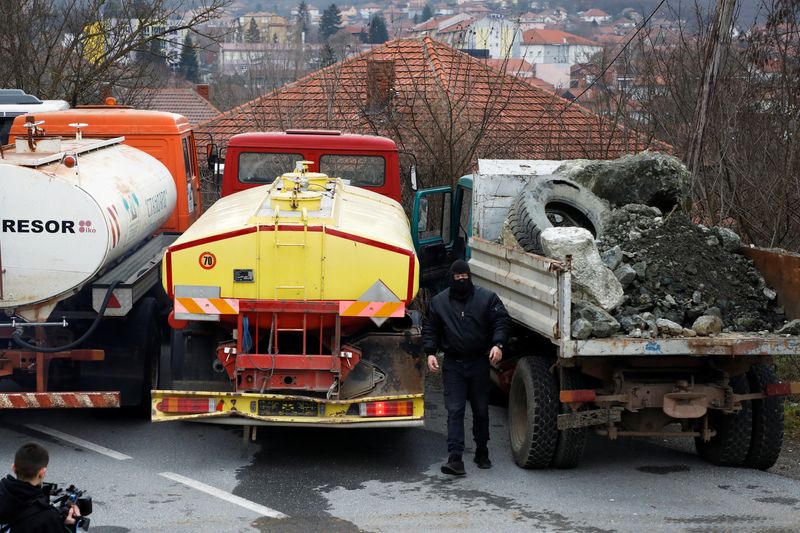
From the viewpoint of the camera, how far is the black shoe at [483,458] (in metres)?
8.84

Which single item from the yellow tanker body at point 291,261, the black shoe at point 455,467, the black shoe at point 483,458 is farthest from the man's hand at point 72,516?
the black shoe at point 483,458

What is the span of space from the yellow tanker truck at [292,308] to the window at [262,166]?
2.85m

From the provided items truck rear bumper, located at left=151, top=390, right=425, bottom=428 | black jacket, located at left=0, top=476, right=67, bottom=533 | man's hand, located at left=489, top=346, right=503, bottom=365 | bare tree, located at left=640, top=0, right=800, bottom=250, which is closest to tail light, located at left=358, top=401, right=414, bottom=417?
truck rear bumper, located at left=151, top=390, right=425, bottom=428

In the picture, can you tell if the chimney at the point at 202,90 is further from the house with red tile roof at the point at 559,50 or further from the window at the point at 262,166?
the window at the point at 262,166

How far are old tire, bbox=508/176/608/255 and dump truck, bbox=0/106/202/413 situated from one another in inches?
125

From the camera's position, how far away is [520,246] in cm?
934

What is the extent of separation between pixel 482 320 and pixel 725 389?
72.8 inches

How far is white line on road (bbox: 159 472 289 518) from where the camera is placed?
7.58 meters

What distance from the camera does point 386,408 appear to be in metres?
8.47

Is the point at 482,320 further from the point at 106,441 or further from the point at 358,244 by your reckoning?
the point at 106,441

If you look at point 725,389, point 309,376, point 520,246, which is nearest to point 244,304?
point 309,376

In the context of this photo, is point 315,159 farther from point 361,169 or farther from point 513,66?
point 513,66

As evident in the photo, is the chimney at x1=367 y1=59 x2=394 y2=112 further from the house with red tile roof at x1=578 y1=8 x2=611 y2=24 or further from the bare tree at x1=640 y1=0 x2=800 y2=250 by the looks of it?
the house with red tile roof at x1=578 y1=8 x2=611 y2=24

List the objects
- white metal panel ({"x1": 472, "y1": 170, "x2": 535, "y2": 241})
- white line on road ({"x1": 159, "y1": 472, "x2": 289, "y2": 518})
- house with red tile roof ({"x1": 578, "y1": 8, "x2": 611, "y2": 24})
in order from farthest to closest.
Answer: house with red tile roof ({"x1": 578, "y1": 8, "x2": 611, "y2": 24}) → white metal panel ({"x1": 472, "y1": 170, "x2": 535, "y2": 241}) → white line on road ({"x1": 159, "y1": 472, "x2": 289, "y2": 518})
